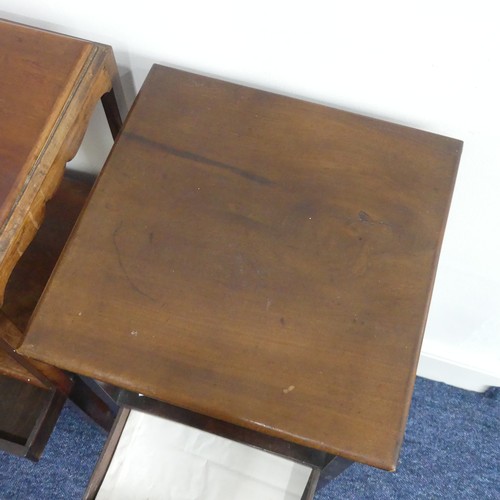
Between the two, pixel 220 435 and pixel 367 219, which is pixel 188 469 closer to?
pixel 220 435

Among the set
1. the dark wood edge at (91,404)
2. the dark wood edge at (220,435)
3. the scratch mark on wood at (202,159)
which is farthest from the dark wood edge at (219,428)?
the scratch mark on wood at (202,159)

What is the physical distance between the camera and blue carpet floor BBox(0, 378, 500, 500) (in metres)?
1.11

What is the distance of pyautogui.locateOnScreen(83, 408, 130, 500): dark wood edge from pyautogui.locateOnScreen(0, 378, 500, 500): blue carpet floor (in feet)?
0.97

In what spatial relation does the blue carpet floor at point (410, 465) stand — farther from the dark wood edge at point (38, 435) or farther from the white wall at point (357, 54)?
the white wall at point (357, 54)

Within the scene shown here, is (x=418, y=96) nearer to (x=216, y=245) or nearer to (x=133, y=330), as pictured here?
(x=216, y=245)

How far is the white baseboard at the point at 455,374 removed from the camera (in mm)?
1144

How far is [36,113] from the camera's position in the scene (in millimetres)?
664

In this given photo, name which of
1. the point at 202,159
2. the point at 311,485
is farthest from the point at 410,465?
the point at 202,159

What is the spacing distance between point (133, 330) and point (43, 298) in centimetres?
11

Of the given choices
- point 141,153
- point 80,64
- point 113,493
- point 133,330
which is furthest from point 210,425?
point 80,64

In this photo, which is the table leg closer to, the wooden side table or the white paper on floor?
the wooden side table

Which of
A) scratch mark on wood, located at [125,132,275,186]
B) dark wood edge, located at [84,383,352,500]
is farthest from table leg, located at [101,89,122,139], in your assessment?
dark wood edge, located at [84,383,352,500]

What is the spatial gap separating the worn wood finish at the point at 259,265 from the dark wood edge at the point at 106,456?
265 mm

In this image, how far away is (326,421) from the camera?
1.91ft
